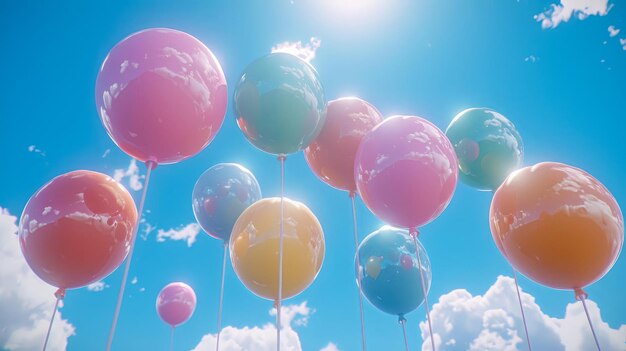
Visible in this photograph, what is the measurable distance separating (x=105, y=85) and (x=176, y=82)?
0.54 meters

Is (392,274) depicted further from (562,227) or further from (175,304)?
(175,304)

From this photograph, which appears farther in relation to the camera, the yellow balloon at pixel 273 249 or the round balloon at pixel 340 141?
the round balloon at pixel 340 141

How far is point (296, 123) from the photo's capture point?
10.4 ft

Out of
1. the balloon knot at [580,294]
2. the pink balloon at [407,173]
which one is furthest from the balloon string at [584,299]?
the pink balloon at [407,173]

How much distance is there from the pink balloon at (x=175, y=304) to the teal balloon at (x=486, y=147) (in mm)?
4431

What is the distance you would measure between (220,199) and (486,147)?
3099mm

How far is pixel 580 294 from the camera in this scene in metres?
2.71

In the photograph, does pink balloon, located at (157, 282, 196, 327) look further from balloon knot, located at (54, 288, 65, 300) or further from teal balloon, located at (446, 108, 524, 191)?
teal balloon, located at (446, 108, 524, 191)

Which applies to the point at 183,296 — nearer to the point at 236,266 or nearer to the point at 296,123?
the point at 236,266

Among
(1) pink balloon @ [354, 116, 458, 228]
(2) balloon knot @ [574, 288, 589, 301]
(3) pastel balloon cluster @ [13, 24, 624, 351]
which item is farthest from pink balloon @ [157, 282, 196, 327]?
(2) balloon knot @ [574, 288, 589, 301]

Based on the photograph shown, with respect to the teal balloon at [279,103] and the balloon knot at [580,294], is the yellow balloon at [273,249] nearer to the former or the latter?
the teal balloon at [279,103]

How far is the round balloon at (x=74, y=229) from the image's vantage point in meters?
2.93

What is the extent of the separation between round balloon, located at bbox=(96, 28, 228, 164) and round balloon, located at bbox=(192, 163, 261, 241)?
1.59 metres

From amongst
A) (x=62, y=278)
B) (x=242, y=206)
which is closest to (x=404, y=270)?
(x=242, y=206)
